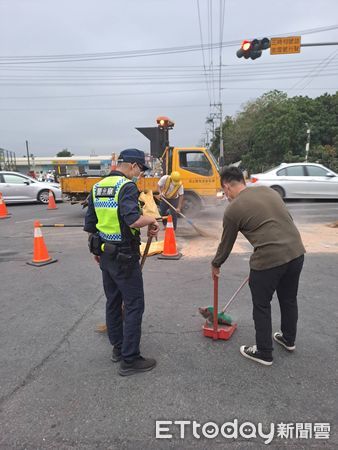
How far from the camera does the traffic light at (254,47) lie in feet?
36.3

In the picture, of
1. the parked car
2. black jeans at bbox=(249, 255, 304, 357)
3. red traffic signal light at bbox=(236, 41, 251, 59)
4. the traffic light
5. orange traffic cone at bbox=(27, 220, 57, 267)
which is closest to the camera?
black jeans at bbox=(249, 255, 304, 357)

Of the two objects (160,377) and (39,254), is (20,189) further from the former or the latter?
(160,377)

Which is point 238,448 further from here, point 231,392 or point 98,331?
point 98,331

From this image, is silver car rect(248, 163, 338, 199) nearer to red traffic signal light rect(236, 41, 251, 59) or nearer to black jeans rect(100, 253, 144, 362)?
red traffic signal light rect(236, 41, 251, 59)

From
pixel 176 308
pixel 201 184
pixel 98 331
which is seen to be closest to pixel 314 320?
pixel 176 308

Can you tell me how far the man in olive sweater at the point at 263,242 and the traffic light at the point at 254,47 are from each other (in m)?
9.88

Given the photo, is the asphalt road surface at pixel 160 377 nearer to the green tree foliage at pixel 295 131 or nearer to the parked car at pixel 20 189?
the parked car at pixel 20 189

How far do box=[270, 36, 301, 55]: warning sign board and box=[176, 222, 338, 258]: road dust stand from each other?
5700 millimetres

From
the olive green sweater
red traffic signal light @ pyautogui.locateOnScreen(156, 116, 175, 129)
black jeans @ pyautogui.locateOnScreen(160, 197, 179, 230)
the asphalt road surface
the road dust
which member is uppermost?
red traffic signal light @ pyautogui.locateOnScreen(156, 116, 175, 129)

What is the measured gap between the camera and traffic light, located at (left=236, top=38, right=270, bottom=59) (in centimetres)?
1108

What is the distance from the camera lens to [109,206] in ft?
9.07

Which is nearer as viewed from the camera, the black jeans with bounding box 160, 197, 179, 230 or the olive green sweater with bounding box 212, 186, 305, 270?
the olive green sweater with bounding box 212, 186, 305, 270

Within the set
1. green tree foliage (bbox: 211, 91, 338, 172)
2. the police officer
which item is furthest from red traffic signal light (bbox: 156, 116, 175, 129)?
green tree foliage (bbox: 211, 91, 338, 172)

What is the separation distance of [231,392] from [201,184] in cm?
885
